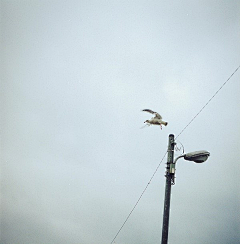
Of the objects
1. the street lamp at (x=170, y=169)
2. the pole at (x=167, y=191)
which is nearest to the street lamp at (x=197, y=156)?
the street lamp at (x=170, y=169)

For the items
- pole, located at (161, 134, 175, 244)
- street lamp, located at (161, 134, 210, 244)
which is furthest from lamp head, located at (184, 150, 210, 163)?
pole, located at (161, 134, 175, 244)

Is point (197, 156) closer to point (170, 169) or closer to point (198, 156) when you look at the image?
point (198, 156)

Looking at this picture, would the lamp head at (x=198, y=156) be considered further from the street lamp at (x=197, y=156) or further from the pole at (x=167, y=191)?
the pole at (x=167, y=191)

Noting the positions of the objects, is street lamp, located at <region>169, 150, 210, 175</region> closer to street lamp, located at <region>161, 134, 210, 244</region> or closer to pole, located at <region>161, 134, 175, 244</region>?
street lamp, located at <region>161, 134, 210, 244</region>

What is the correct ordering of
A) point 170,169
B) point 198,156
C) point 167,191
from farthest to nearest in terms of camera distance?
1. point 198,156
2. point 170,169
3. point 167,191

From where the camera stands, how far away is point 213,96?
6.94 metres

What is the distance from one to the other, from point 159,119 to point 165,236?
108 inches

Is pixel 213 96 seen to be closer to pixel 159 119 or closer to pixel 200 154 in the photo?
pixel 159 119

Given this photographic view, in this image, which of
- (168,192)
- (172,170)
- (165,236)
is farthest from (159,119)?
(165,236)

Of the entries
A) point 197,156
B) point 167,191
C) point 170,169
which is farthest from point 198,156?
point 167,191

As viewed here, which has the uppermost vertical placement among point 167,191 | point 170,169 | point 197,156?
point 197,156

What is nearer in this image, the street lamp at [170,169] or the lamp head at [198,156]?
the street lamp at [170,169]

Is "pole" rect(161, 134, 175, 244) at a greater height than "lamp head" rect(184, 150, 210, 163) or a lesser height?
lesser

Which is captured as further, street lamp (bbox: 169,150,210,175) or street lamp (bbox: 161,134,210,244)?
street lamp (bbox: 169,150,210,175)
